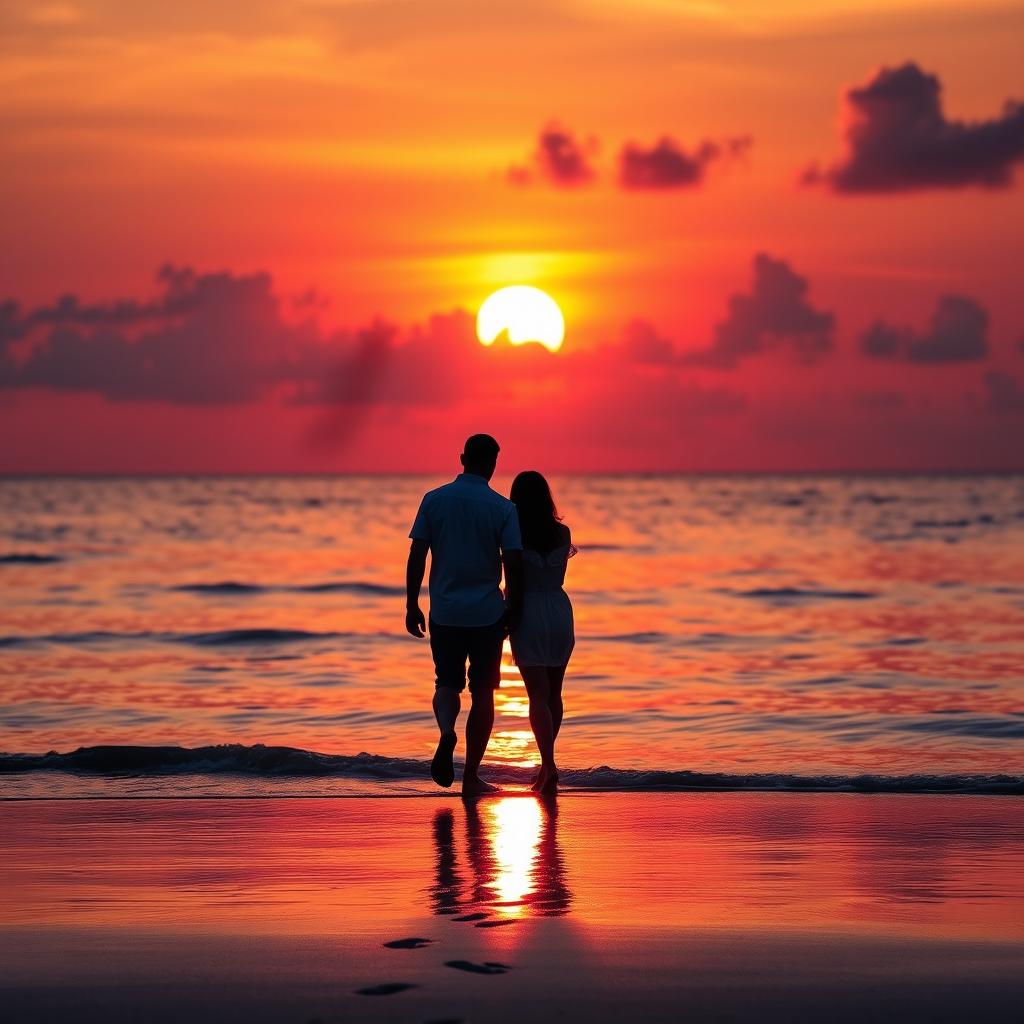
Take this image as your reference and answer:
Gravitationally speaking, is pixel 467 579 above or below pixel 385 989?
above

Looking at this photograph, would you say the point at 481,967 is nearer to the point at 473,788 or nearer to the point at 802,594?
the point at 473,788

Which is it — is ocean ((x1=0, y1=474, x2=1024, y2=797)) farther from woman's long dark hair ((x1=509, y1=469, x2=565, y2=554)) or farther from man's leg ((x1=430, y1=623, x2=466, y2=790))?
woman's long dark hair ((x1=509, y1=469, x2=565, y2=554))

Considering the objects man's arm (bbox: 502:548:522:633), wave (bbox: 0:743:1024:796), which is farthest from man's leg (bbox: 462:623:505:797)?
wave (bbox: 0:743:1024:796)

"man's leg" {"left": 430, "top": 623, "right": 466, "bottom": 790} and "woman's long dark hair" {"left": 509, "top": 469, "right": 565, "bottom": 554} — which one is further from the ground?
"woman's long dark hair" {"left": 509, "top": 469, "right": 565, "bottom": 554}

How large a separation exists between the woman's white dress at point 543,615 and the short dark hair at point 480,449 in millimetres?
707

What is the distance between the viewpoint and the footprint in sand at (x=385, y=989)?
4977 millimetres

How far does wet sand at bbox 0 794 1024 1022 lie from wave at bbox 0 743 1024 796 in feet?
2.38

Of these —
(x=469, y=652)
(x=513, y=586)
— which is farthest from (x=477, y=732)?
(x=513, y=586)

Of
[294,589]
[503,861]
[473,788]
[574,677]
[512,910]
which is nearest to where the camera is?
[512,910]

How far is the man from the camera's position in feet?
30.4

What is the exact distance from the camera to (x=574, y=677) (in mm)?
17125

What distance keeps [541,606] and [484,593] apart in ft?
1.62

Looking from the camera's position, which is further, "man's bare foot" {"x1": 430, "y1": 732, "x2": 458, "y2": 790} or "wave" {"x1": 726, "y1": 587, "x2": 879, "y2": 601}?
"wave" {"x1": 726, "y1": 587, "x2": 879, "y2": 601}

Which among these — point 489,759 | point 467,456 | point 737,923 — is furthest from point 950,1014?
point 489,759
